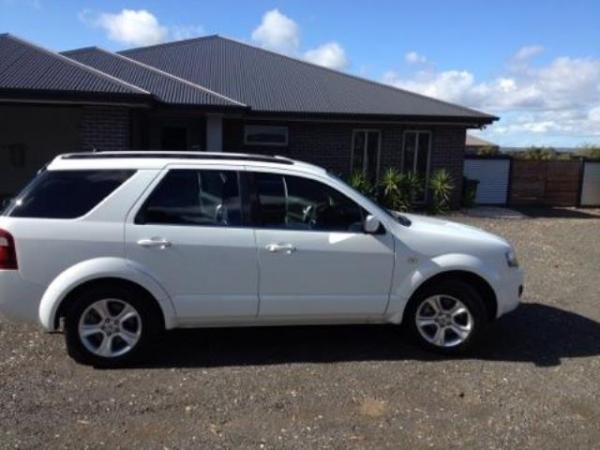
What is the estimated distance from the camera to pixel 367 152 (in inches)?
712

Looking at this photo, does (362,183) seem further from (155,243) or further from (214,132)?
(155,243)

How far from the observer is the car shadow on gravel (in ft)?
17.9

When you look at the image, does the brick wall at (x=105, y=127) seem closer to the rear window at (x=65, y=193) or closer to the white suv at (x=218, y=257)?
the white suv at (x=218, y=257)

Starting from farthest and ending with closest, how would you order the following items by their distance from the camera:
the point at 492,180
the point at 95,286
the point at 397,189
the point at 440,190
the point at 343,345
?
1. the point at 492,180
2. the point at 440,190
3. the point at 397,189
4. the point at 343,345
5. the point at 95,286

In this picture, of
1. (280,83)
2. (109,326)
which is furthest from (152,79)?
(109,326)

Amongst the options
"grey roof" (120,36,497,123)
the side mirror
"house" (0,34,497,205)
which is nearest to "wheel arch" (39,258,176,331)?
the side mirror

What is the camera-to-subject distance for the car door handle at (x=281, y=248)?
5181 mm

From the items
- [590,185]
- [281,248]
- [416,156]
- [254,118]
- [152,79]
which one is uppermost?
[152,79]

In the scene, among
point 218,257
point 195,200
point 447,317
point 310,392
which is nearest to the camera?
point 310,392

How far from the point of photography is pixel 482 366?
5.37 meters

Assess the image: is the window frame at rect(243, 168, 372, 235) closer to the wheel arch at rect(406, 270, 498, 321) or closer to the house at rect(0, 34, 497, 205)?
the wheel arch at rect(406, 270, 498, 321)

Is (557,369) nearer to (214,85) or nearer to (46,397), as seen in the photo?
(46,397)

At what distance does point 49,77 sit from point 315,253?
9086 millimetres

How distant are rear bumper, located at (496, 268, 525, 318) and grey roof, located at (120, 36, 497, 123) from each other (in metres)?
11.2
